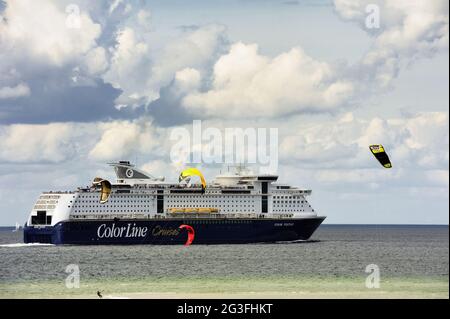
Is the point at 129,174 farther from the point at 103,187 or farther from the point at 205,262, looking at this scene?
the point at 205,262

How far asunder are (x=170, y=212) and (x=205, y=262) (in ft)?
80.6

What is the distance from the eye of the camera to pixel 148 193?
9831cm

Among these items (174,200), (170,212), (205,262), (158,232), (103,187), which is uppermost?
(103,187)

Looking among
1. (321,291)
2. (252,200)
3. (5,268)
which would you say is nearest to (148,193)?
(252,200)

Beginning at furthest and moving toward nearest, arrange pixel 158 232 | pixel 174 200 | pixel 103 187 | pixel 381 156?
pixel 174 200, pixel 158 232, pixel 103 187, pixel 381 156

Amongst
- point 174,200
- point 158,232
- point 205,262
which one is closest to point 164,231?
point 158,232

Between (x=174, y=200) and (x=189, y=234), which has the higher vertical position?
(x=174, y=200)

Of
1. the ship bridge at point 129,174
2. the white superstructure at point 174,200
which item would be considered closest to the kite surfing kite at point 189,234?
the white superstructure at point 174,200

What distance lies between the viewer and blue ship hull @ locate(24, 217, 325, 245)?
93.8 metres

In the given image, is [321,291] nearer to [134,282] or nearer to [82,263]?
[134,282]

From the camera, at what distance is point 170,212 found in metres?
97.9

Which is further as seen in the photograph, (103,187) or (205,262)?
(103,187)

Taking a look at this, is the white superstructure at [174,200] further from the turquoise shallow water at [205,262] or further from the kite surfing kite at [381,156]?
the kite surfing kite at [381,156]

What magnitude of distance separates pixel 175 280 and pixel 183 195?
1575 inches
